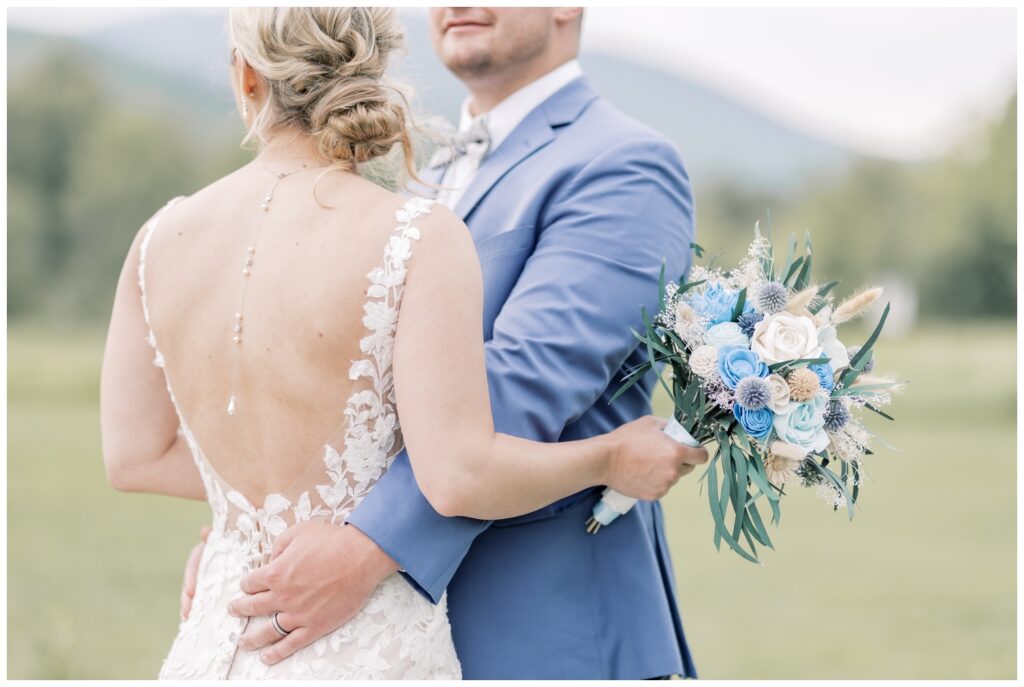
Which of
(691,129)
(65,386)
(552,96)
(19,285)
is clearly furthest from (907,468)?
(691,129)

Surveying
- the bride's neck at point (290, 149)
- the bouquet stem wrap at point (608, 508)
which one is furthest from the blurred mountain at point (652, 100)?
the bride's neck at point (290, 149)

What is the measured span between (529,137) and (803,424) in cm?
126

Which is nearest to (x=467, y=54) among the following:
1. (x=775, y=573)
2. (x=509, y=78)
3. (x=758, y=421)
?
(x=509, y=78)

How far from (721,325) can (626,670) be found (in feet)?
3.12

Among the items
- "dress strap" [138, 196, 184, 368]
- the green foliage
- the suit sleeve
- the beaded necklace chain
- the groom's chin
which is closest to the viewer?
the beaded necklace chain

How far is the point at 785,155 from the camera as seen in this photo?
6885 inches

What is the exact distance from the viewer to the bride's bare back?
2.39 metres

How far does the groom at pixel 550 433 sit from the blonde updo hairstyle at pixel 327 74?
58cm

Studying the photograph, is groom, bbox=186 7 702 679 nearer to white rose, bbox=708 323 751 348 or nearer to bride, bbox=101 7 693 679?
bride, bbox=101 7 693 679

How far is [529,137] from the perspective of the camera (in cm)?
336

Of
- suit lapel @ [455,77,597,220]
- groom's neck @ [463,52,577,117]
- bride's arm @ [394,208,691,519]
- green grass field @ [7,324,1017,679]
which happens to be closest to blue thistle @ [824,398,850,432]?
bride's arm @ [394,208,691,519]

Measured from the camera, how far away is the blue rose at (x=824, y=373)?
264 centimetres

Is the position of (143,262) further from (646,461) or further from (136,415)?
(646,461)

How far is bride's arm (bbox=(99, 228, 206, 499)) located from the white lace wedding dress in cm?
11
